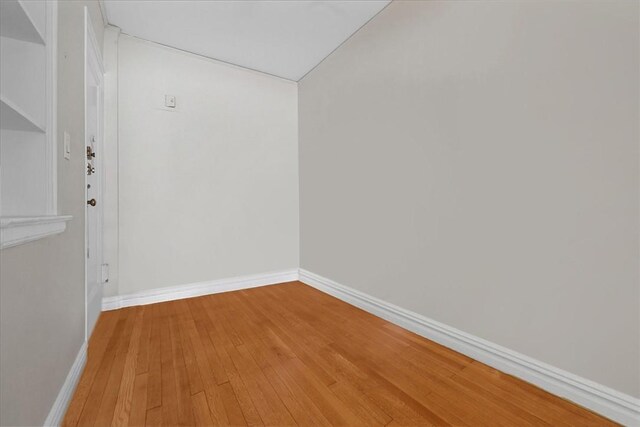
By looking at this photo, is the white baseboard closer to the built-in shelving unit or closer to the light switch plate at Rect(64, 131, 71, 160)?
the built-in shelving unit

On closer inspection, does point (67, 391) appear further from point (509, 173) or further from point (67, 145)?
point (509, 173)

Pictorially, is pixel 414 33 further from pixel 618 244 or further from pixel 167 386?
pixel 167 386

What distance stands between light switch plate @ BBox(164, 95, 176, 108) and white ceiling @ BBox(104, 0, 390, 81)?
1.60ft

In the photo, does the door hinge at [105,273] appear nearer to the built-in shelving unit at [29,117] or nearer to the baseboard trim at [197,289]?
the baseboard trim at [197,289]

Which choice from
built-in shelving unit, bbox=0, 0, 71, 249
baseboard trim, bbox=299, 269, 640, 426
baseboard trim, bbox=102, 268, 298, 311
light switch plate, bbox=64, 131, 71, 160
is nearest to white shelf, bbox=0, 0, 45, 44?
built-in shelving unit, bbox=0, 0, 71, 249

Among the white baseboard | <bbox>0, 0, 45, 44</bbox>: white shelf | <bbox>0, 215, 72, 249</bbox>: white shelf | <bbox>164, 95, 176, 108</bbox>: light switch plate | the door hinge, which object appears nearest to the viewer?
<bbox>0, 215, 72, 249</bbox>: white shelf

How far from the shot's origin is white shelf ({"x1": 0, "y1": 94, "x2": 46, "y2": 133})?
73cm

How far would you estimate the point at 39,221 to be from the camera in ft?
2.77

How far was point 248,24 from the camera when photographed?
2318mm

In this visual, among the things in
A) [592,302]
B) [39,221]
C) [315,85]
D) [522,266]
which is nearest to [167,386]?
[39,221]

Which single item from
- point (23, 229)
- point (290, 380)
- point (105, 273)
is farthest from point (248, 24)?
point (290, 380)

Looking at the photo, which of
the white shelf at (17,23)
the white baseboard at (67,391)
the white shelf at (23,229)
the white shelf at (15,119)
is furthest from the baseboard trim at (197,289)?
the white shelf at (17,23)

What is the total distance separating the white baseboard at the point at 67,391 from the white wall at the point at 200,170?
101cm

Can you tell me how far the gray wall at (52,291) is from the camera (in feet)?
2.48
